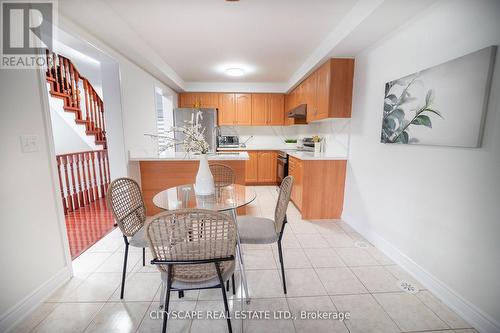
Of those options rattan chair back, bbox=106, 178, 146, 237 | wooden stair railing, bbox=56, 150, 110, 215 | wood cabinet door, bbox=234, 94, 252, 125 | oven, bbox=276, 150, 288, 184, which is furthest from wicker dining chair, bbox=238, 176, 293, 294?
wood cabinet door, bbox=234, 94, 252, 125

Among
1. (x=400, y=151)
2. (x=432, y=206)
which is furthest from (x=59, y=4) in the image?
(x=432, y=206)

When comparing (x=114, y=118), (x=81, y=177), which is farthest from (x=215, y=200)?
(x=81, y=177)

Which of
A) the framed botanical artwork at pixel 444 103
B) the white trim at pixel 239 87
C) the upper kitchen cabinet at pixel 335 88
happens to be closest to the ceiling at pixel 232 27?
the upper kitchen cabinet at pixel 335 88

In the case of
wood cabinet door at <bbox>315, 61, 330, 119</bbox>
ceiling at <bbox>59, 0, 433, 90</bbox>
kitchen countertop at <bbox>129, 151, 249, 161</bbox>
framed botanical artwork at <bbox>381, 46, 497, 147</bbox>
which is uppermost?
ceiling at <bbox>59, 0, 433, 90</bbox>

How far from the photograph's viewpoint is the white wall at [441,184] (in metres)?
1.30

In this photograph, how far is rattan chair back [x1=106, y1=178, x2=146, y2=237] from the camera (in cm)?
149

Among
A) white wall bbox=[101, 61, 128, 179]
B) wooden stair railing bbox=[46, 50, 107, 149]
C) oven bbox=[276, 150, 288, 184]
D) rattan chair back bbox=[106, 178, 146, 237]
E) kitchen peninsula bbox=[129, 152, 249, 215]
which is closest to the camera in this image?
rattan chair back bbox=[106, 178, 146, 237]

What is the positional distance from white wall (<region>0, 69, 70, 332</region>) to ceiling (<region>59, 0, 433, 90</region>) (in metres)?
0.80

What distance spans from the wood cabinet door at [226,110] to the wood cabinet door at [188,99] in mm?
621

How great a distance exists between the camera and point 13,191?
4.38 ft

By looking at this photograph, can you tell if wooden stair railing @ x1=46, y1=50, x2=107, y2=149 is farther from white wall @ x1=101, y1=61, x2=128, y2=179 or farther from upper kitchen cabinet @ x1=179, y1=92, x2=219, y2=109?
upper kitchen cabinet @ x1=179, y1=92, x2=219, y2=109

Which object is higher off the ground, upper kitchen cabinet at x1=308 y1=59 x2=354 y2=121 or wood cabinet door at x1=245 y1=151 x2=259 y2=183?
upper kitchen cabinet at x1=308 y1=59 x2=354 y2=121

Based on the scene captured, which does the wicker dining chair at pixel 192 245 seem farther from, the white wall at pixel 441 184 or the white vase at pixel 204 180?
the white wall at pixel 441 184

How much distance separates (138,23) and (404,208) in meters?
3.35
